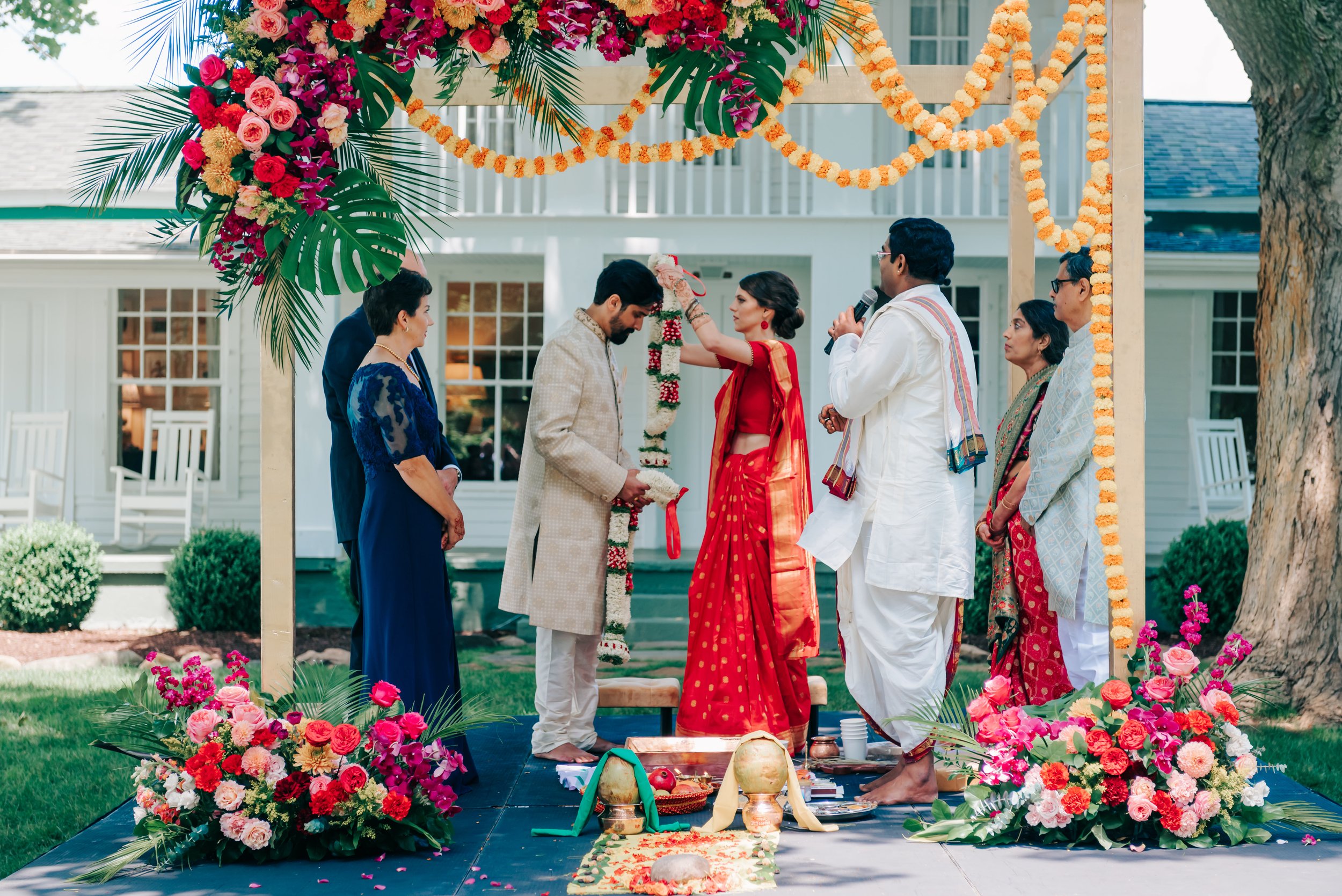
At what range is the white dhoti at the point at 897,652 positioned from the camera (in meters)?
4.22

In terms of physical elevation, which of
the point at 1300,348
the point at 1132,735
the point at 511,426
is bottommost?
the point at 1132,735

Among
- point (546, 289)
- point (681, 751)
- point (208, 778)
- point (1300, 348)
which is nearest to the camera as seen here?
point (208, 778)

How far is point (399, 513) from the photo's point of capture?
4324 mm

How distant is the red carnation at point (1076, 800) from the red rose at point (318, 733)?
224 cm

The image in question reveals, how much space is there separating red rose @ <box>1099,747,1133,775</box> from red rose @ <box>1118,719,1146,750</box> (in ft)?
0.11

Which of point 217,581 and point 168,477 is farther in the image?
point 168,477

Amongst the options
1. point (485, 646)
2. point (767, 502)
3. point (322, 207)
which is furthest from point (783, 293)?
point (485, 646)

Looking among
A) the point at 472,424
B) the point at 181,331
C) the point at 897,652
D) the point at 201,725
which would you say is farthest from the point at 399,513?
the point at 181,331

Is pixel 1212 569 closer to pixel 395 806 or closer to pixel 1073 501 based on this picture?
pixel 1073 501

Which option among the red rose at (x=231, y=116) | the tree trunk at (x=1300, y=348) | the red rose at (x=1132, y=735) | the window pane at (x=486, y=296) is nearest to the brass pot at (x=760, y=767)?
the red rose at (x=1132, y=735)

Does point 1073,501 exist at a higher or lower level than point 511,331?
lower

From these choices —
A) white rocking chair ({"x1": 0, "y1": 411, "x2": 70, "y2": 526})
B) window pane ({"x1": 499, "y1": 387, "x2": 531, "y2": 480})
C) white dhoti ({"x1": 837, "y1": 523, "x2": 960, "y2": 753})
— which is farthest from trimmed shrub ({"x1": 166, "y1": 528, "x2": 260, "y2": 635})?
white dhoti ({"x1": 837, "y1": 523, "x2": 960, "y2": 753})

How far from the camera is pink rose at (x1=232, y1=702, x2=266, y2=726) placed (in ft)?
12.2

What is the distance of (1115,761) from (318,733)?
242cm
